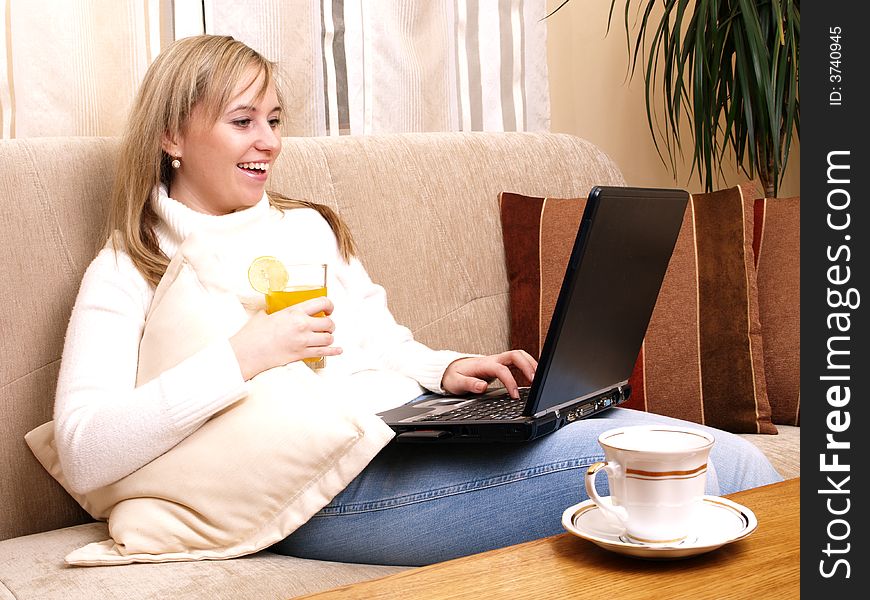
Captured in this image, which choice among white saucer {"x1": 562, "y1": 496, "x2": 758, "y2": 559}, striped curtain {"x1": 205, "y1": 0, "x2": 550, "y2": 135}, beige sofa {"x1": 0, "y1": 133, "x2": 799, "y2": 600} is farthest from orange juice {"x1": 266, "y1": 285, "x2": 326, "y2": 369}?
Answer: striped curtain {"x1": 205, "y1": 0, "x2": 550, "y2": 135}

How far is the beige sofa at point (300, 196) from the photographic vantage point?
3.86ft

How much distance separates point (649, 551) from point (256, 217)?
0.98 meters

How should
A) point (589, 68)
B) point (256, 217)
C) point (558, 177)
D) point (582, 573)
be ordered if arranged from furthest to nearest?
point (589, 68) < point (558, 177) < point (256, 217) < point (582, 573)

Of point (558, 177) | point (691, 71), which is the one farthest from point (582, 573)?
point (691, 71)

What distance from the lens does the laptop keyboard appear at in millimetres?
1242

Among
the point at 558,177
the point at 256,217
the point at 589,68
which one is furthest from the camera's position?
the point at 589,68

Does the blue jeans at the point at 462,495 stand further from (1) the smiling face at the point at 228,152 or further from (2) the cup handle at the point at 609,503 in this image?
(1) the smiling face at the point at 228,152

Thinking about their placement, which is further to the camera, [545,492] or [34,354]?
[34,354]

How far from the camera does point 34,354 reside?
146 cm

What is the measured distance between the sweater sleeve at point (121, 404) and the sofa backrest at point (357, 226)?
200 mm

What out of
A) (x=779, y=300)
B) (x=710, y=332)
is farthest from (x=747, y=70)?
(x=710, y=332)

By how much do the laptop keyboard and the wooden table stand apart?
403 millimetres

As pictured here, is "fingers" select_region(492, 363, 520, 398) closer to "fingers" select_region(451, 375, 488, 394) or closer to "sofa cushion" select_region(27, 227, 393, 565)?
"fingers" select_region(451, 375, 488, 394)
